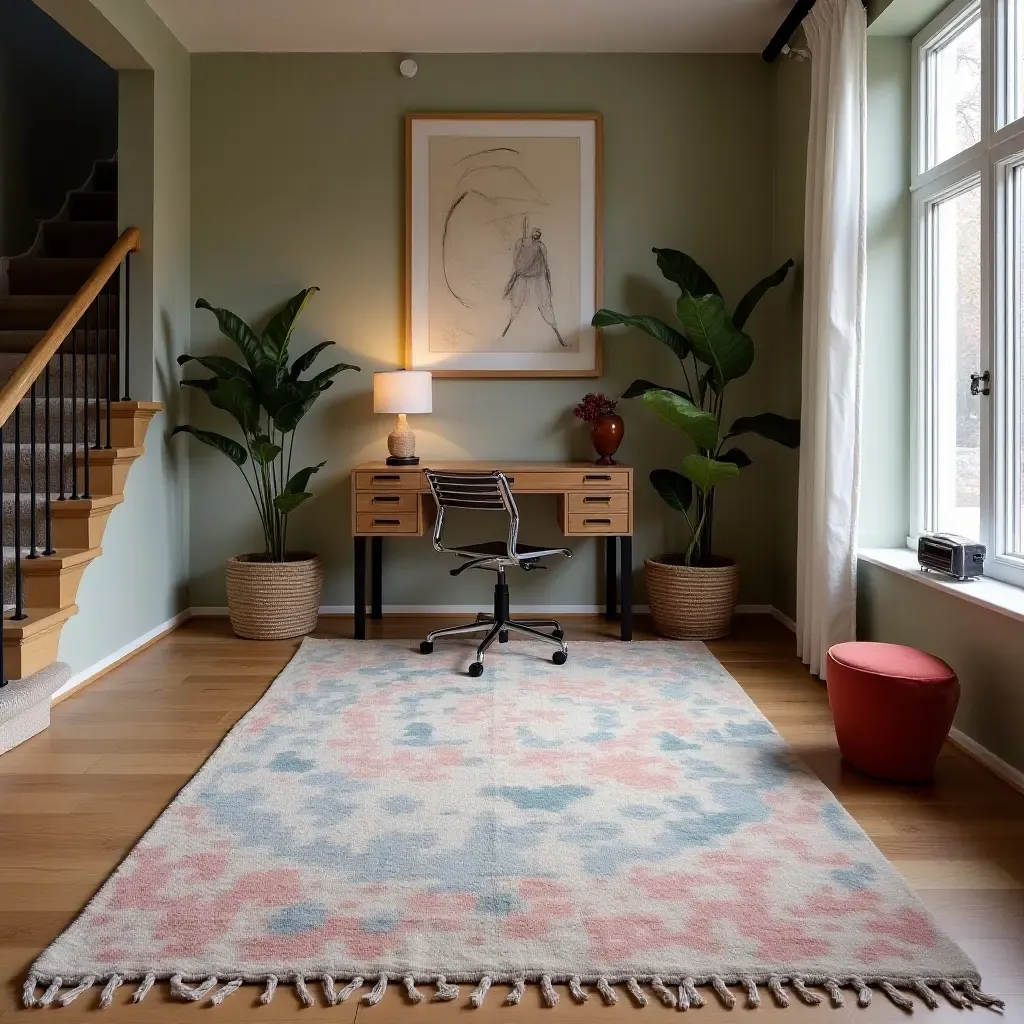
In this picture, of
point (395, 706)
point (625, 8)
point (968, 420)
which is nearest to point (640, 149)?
point (625, 8)

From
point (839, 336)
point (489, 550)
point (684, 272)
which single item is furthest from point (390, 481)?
point (839, 336)

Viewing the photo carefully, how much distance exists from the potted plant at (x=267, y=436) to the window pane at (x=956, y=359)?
2666mm

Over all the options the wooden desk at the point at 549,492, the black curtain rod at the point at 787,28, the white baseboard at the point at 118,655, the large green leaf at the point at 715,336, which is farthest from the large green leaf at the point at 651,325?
the white baseboard at the point at 118,655

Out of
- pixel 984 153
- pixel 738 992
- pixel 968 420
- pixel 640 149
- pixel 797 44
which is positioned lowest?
pixel 738 992

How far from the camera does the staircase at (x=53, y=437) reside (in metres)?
3.11

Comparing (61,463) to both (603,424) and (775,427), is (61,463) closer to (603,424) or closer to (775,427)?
(603,424)

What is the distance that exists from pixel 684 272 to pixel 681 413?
0.93 m

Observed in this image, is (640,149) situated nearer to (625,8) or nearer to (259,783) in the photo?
(625,8)

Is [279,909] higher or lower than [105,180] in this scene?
lower

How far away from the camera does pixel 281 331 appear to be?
4.49 m

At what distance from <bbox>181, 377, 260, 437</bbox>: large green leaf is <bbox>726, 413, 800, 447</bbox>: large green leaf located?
2.34 meters

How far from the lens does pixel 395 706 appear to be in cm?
333

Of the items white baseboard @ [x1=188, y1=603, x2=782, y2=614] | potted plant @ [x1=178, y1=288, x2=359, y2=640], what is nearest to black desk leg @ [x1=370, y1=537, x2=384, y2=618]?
white baseboard @ [x1=188, y1=603, x2=782, y2=614]

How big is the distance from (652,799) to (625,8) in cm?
369
